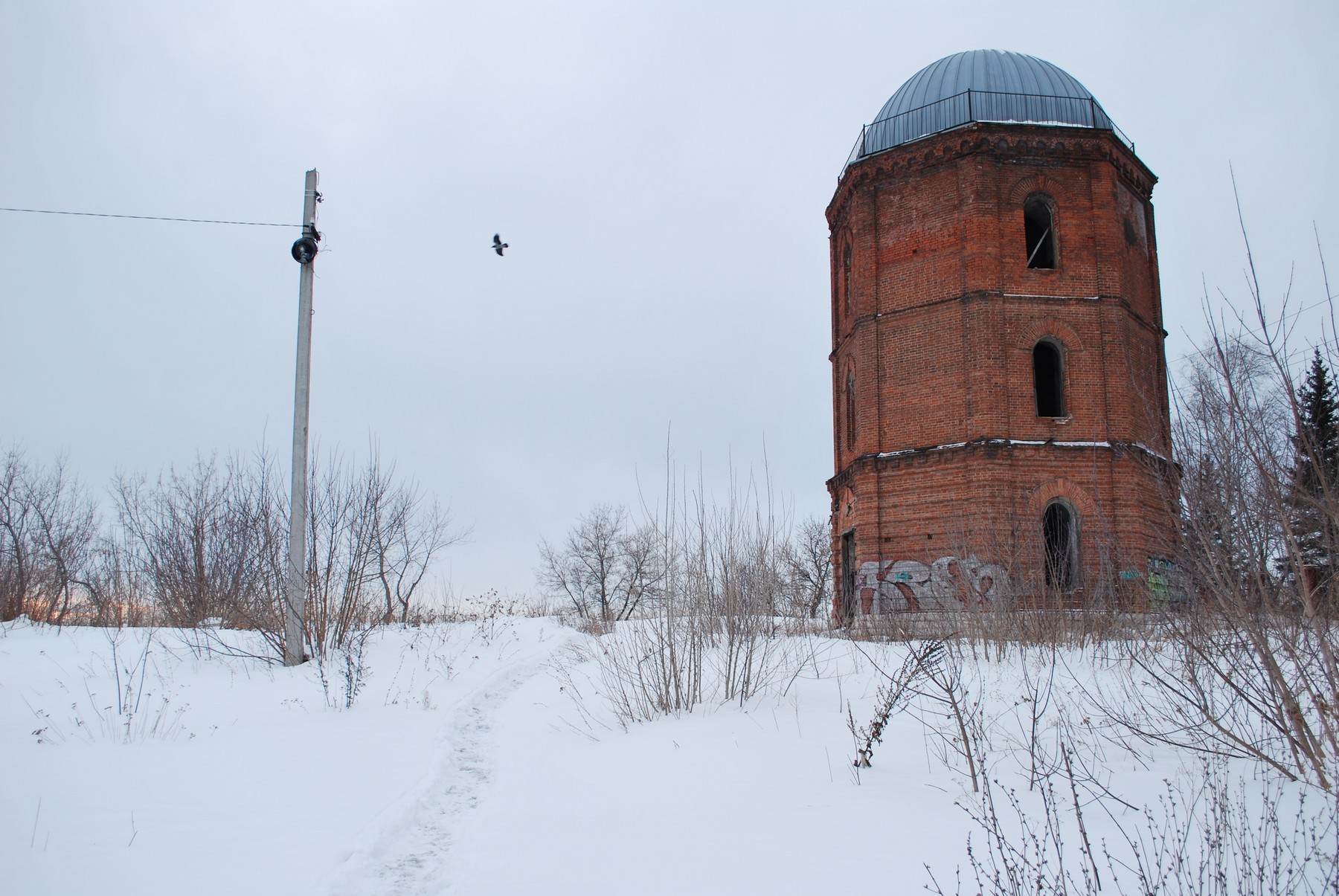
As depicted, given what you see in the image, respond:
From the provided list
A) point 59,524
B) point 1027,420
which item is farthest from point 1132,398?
point 59,524

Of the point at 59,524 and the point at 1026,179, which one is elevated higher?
the point at 1026,179

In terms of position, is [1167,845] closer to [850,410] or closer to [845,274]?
[850,410]

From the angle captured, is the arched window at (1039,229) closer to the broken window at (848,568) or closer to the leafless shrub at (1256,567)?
the broken window at (848,568)

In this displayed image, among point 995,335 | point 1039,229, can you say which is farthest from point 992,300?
point 1039,229

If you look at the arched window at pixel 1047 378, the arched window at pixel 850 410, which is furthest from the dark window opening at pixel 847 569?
the arched window at pixel 1047 378

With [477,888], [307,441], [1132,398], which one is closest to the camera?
[477,888]

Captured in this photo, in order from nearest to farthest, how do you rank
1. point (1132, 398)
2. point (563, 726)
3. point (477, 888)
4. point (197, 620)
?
point (477, 888) → point (563, 726) → point (197, 620) → point (1132, 398)

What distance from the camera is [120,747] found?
6.11m

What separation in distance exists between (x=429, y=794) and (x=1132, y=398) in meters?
17.0

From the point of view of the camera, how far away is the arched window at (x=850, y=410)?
2131 centimetres

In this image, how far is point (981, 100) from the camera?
20.0 metres

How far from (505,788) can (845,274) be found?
18059 mm

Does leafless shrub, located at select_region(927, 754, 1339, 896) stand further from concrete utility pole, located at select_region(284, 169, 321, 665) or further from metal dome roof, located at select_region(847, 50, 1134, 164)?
metal dome roof, located at select_region(847, 50, 1134, 164)

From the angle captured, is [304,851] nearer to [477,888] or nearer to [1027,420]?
[477,888]
